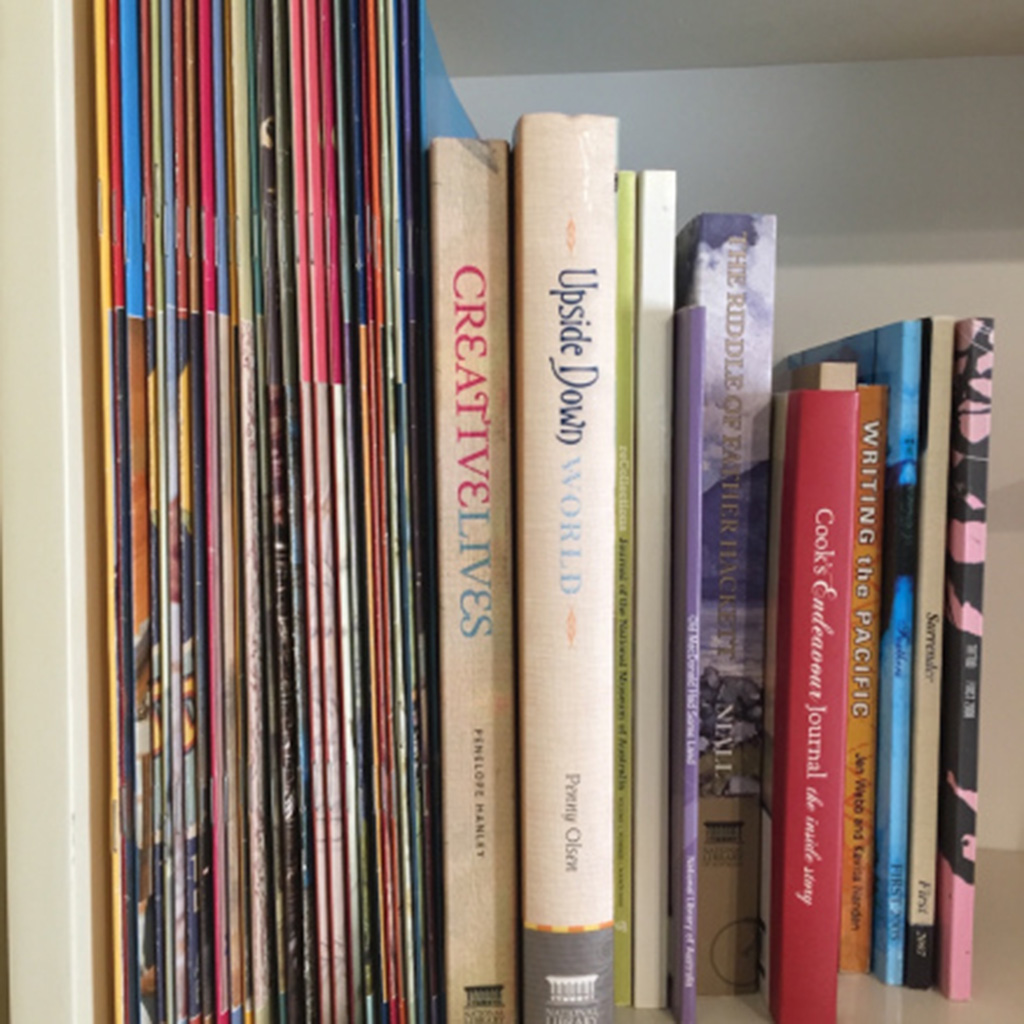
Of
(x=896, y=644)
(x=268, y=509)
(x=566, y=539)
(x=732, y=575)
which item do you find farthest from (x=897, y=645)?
(x=268, y=509)

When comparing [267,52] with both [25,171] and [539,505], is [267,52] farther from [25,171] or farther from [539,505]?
[539,505]

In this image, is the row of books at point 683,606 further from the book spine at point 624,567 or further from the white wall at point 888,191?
the white wall at point 888,191

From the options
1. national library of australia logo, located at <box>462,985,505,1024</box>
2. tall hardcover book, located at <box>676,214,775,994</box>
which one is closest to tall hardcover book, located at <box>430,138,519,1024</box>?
national library of australia logo, located at <box>462,985,505,1024</box>

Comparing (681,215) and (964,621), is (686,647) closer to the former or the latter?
(964,621)

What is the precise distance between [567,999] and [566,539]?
217 millimetres

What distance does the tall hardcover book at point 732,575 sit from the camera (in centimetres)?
53

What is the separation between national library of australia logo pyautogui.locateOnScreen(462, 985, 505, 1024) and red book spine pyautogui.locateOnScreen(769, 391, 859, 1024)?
0.14m

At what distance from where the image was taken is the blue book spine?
0.54 m

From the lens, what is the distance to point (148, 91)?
0.45 metres

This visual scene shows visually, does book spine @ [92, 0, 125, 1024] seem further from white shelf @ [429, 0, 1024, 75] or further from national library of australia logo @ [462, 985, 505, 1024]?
white shelf @ [429, 0, 1024, 75]

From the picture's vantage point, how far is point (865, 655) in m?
0.55

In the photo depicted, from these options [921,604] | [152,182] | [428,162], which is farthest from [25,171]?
[921,604]

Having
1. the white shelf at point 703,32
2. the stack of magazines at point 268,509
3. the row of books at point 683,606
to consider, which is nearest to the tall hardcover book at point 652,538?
the row of books at point 683,606

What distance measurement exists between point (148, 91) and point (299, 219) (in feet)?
0.29
